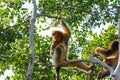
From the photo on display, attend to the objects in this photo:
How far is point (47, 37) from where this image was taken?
→ 1232 cm

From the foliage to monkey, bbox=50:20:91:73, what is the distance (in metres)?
0.37

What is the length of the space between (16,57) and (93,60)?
414cm

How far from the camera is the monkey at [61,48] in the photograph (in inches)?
420

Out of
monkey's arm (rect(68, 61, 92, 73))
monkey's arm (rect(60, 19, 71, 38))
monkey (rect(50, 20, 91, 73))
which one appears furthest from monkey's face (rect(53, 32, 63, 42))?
monkey's arm (rect(68, 61, 92, 73))

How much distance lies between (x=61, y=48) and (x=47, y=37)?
55.3 inches

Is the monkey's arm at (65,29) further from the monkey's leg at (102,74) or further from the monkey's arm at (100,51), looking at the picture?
the monkey's leg at (102,74)

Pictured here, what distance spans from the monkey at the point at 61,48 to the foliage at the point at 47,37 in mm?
373

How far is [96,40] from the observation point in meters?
12.6

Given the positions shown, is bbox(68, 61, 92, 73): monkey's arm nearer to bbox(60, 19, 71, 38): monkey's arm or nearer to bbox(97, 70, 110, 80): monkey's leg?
bbox(97, 70, 110, 80): monkey's leg

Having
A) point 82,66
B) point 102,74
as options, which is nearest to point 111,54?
point 82,66

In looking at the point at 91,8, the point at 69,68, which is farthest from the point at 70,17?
the point at 69,68

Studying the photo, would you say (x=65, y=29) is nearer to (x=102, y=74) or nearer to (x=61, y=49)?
(x=61, y=49)

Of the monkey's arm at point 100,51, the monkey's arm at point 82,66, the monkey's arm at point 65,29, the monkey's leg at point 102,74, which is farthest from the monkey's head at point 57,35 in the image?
the monkey's leg at point 102,74

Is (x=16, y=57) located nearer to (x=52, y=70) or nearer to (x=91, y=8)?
(x=52, y=70)
